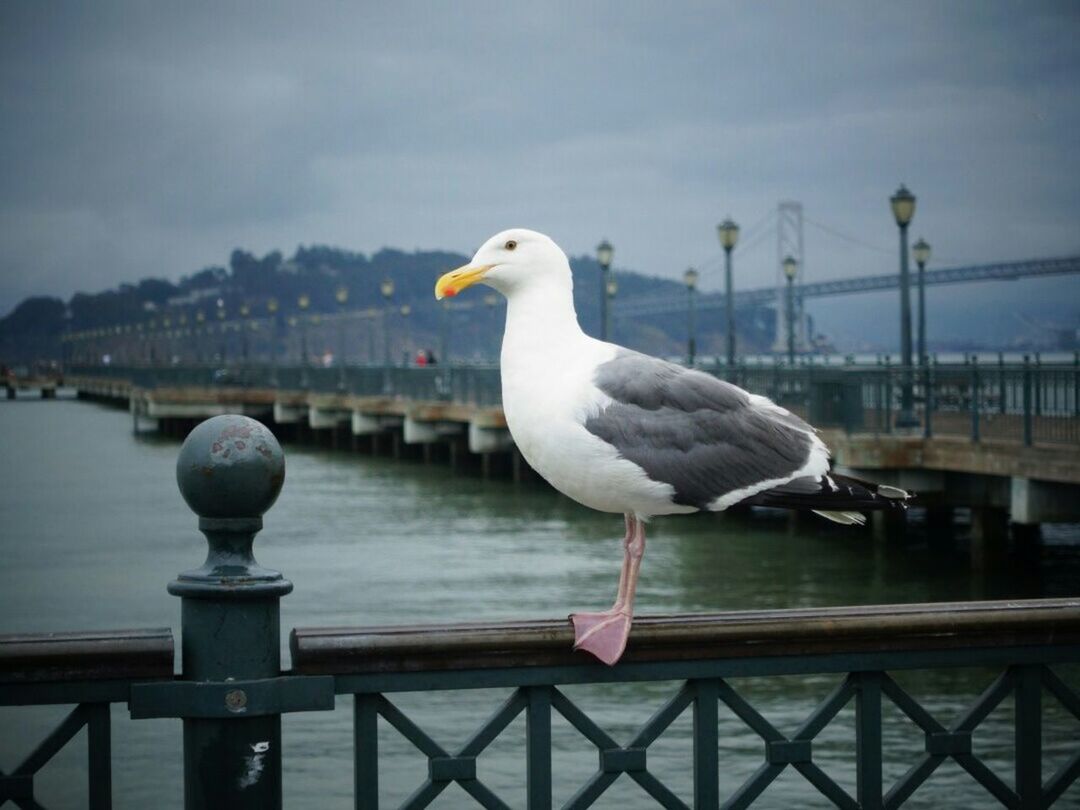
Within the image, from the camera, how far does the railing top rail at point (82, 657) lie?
2.97 m

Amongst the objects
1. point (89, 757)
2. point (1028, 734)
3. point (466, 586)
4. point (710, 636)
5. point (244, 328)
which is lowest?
point (466, 586)

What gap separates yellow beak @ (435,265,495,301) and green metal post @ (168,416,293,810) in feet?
2.58

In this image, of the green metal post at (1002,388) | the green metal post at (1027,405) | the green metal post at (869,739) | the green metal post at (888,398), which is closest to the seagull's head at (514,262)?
the green metal post at (869,739)

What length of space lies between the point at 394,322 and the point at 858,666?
526 ft

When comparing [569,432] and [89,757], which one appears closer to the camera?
[89,757]

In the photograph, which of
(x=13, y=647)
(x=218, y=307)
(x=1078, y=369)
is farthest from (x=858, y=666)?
(x=218, y=307)

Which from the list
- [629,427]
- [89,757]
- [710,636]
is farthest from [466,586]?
[89,757]

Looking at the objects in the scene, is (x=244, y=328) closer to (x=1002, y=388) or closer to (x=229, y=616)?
(x=1002, y=388)

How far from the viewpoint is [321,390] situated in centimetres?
5738

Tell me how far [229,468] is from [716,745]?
4.10 feet

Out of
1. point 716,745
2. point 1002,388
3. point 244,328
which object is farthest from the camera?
point 244,328

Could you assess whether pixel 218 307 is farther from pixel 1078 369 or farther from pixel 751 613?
pixel 751 613

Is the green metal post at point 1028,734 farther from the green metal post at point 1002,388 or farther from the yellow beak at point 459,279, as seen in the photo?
the green metal post at point 1002,388

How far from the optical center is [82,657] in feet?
9.84
